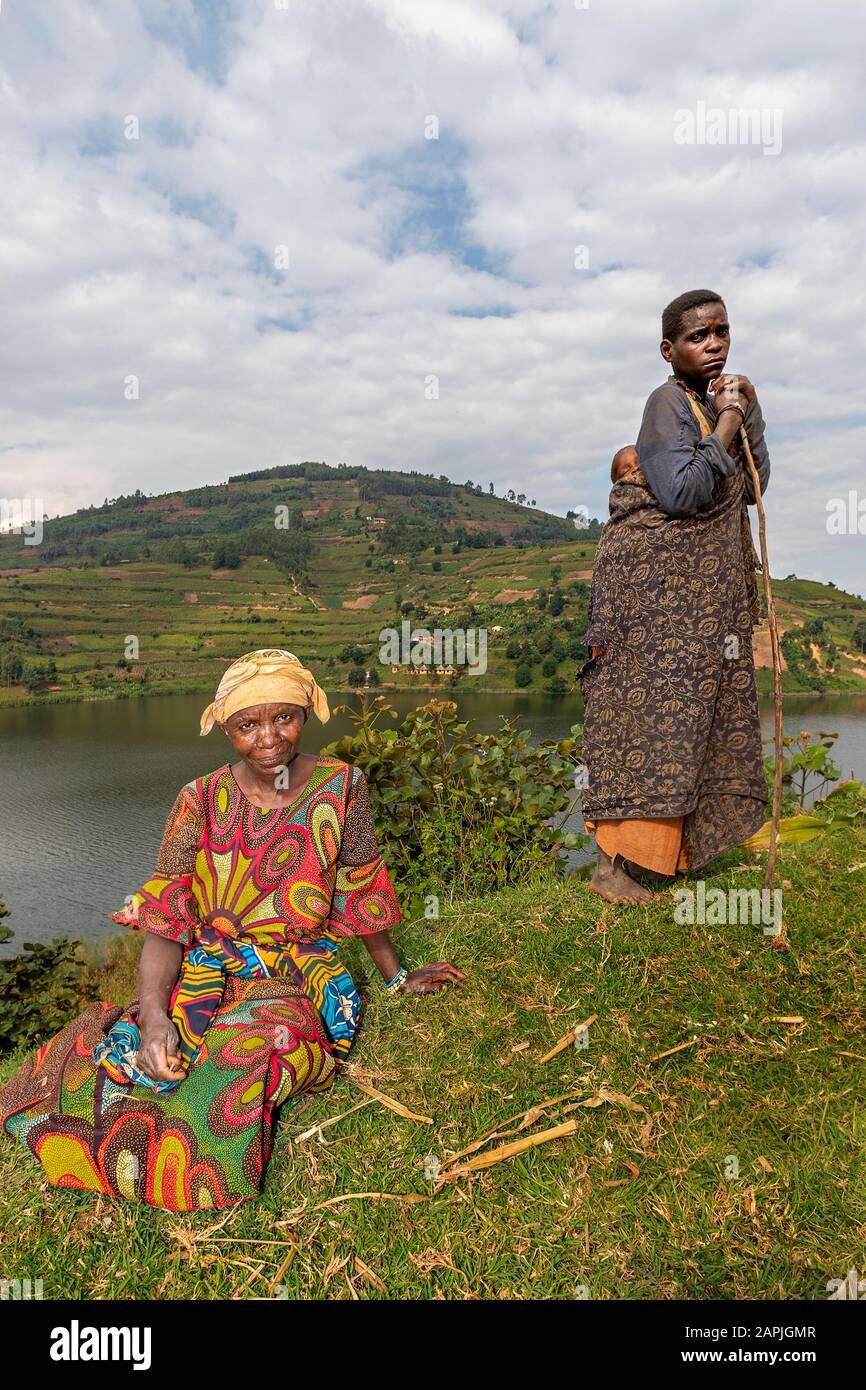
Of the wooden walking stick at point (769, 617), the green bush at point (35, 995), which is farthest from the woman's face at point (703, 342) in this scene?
the green bush at point (35, 995)

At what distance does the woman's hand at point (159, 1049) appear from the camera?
8.00ft

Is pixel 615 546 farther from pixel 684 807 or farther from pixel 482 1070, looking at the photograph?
pixel 482 1070

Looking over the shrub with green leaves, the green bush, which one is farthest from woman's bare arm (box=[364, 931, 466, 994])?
the green bush

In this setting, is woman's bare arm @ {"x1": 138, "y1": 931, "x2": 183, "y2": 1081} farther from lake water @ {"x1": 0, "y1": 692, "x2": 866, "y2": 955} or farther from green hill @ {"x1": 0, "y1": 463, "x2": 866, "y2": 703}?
lake water @ {"x1": 0, "y1": 692, "x2": 866, "y2": 955}

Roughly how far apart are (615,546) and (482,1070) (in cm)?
237

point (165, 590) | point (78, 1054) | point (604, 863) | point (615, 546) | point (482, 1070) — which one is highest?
point (165, 590)

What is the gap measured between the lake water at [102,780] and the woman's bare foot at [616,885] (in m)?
8.97

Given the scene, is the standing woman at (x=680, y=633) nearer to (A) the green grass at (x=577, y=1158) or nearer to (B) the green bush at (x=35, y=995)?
(A) the green grass at (x=577, y=1158)

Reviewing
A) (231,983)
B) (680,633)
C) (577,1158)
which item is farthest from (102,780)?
(577,1158)

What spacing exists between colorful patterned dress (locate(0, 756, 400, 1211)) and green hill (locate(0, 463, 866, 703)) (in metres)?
2.92

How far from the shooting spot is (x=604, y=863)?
380 cm

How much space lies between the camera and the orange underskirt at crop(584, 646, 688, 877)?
3.58m

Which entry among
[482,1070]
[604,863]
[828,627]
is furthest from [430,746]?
[828,627]

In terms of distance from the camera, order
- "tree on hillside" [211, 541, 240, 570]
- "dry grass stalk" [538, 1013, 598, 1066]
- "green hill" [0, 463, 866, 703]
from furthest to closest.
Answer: "tree on hillside" [211, 541, 240, 570], "green hill" [0, 463, 866, 703], "dry grass stalk" [538, 1013, 598, 1066]
